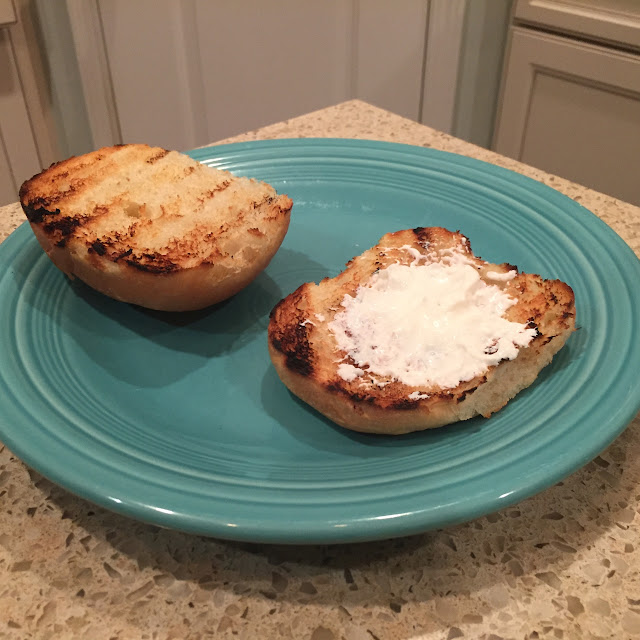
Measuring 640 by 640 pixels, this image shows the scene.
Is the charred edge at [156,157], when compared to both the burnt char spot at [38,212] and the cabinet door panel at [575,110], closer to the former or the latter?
the burnt char spot at [38,212]

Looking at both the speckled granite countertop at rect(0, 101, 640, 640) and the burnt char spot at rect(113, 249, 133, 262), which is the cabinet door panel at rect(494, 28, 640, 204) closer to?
the speckled granite countertop at rect(0, 101, 640, 640)

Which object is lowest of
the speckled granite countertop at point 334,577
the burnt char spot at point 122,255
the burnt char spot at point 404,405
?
the speckled granite countertop at point 334,577

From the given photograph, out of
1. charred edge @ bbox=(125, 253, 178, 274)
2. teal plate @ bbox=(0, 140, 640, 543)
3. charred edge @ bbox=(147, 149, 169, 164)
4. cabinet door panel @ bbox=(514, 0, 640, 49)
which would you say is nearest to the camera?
teal plate @ bbox=(0, 140, 640, 543)

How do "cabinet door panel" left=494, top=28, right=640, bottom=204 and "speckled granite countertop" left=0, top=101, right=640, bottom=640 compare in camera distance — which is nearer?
"speckled granite countertop" left=0, top=101, right=640, bottom=640

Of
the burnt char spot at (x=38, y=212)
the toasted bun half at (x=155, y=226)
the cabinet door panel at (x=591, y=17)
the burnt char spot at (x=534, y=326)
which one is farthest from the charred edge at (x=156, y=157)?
the cabinet door panel at (x=591, y=17)

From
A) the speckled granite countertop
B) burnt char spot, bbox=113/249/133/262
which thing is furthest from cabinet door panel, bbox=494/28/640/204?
burnt char spot, bbox=113/249/133/262

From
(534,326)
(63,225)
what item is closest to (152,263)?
(63,225)

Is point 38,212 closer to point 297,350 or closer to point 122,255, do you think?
point 122,255
